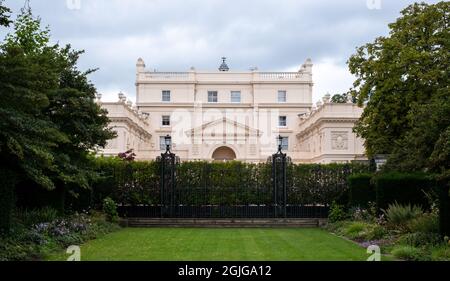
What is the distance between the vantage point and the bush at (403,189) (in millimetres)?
19109

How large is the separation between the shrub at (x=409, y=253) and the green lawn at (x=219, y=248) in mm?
701

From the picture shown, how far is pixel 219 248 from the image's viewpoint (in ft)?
48.3

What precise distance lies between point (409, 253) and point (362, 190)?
1044 cm

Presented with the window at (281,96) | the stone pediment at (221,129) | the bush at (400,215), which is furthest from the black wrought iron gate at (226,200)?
the window at (281,96)

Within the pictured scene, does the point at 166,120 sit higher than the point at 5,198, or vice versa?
the point at 166,120

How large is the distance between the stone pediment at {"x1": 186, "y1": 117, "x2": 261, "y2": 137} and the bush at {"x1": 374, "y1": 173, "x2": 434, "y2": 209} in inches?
1652

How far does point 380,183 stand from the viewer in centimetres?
1942

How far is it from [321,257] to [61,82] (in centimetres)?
1144

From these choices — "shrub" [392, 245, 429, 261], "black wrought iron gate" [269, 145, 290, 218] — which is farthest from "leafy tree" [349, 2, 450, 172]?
"shrub" [392, 245, 429, 261]

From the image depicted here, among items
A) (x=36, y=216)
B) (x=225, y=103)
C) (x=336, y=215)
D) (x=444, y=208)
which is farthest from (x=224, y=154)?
(x=444, y=208)

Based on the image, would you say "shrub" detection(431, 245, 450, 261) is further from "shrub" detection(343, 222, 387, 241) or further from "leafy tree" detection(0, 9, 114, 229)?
"leafy tree" detection(0, 9, 114, 229)

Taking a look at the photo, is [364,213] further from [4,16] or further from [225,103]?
[225,103]

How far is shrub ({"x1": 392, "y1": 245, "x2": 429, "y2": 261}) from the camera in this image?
12281 mm
